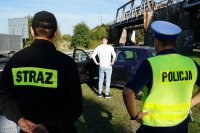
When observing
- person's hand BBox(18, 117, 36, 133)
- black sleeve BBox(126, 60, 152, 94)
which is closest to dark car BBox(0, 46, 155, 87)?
black sleeve BBox(126, 60, 152, 94)

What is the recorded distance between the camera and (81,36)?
64.8m

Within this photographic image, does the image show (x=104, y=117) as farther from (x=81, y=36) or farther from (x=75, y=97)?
(x=81, y=36)

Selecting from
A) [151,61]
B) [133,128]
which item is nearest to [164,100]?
[151,61]

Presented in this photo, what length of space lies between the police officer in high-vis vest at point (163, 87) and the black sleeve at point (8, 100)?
0.88m

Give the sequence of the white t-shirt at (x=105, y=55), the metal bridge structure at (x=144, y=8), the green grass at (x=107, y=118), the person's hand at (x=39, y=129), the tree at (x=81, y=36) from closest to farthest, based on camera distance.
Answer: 1. the person's hand at (x=39, y=129)
2. the green grass at (x=107, y=118)
3. the white t-shirt at (x=105, y=55)
4. the metal bridge structure at (x=144, y=8)
5. the tree at (x=81, y=36)

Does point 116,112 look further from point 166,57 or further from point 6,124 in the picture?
point 166,57

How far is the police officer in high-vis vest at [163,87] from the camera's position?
9.68 feet

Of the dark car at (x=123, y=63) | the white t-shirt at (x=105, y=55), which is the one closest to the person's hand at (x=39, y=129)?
the white t-shirt at (x=105, y=55)

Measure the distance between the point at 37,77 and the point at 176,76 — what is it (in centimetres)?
115

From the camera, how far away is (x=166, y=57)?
304 centimetres

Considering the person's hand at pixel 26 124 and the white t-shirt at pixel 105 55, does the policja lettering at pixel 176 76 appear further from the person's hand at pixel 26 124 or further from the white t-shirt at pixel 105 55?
the white t-shirt at pixel 105 55

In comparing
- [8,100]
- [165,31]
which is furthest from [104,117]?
[8,100]

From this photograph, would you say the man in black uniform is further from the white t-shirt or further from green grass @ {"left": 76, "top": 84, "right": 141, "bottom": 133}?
the white t-shirt

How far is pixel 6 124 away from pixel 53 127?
2155mm
